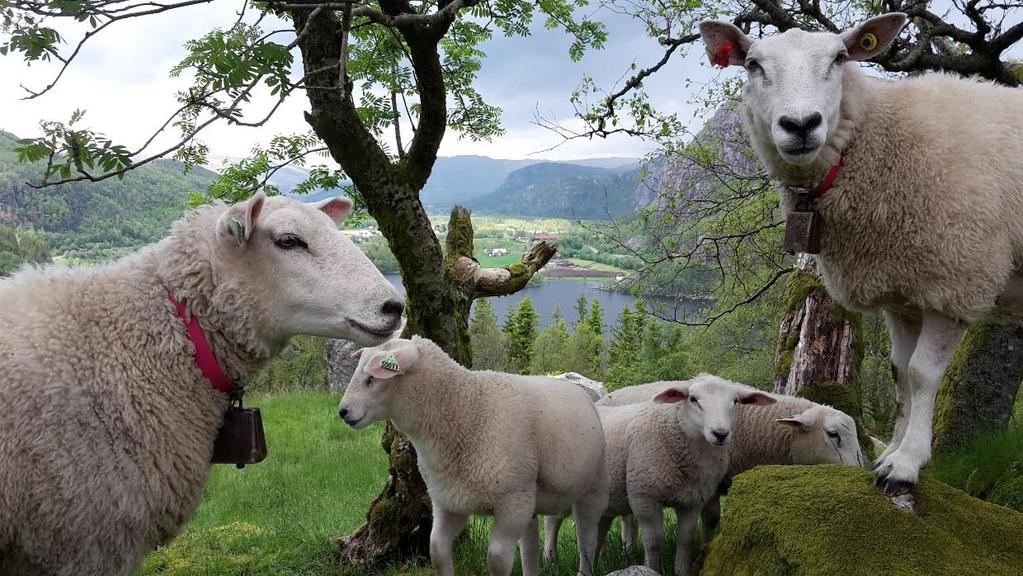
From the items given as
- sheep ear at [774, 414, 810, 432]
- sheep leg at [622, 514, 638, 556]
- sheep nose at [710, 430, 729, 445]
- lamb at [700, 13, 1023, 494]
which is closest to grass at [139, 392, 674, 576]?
sheep leg at [622, 514, 638, 556]

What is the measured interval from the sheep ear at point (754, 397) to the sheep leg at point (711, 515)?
2.90 feet

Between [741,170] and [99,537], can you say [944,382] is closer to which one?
[741,170]

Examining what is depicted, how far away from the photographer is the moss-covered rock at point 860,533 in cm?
257

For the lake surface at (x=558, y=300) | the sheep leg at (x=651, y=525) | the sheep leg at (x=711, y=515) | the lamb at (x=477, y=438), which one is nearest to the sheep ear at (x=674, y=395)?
the lamb at (x=477, y=438)

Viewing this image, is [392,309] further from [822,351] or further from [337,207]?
[822,351]

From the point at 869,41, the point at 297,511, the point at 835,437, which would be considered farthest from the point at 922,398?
the point at 297,511

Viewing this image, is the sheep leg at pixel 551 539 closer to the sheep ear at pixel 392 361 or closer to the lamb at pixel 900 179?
the sheep ear at pixel 392 361

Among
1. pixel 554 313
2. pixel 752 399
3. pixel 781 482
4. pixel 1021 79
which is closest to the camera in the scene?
pixel 781 482

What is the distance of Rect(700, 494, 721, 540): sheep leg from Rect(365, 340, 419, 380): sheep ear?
2.51m

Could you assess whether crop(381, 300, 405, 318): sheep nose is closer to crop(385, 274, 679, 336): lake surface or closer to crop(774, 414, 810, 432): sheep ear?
crop(774, 414, 810, 432): sheep ear

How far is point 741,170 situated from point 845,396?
3.65 m

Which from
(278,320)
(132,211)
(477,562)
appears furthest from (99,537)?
(132,211)

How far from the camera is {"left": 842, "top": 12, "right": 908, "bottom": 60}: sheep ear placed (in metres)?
2.71

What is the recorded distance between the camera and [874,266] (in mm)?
2738
